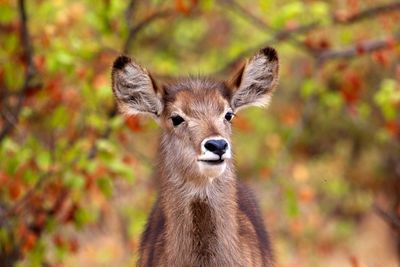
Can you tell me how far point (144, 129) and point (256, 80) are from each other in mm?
4373

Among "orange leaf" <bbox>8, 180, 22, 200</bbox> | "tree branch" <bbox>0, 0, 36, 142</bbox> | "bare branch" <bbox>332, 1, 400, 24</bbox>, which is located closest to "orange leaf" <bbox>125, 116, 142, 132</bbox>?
"tree branch" <bbox>0, 0, 36, 142</bbox>

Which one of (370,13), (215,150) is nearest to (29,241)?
(215,150)

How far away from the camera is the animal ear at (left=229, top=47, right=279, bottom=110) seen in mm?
8461

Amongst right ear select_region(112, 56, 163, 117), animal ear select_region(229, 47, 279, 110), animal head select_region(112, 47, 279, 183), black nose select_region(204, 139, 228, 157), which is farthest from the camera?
animal ear select_region(229, 47, 279, 110)

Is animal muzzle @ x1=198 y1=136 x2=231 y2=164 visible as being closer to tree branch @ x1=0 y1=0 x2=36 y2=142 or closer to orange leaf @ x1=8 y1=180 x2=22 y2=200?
tree branch @ x1=0 y1=0 x2=36 y2=142

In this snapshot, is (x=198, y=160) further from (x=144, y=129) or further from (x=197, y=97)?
(x=144, y=129)

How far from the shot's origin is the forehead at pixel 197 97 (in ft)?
26.2

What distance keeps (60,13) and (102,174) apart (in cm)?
254

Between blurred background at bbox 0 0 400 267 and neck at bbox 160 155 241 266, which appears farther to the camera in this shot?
blurred background at bbox 0 0 400 267

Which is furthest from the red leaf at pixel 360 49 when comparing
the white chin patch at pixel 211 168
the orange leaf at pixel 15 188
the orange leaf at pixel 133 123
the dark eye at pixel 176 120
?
the white chin patch at pixel 211 168

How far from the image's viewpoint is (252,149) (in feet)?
74.3

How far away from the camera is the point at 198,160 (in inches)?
301

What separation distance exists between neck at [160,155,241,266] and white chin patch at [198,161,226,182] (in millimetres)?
198

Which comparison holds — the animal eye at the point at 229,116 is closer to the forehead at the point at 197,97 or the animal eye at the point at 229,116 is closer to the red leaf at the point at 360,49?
the forehead at the point at 197,97
